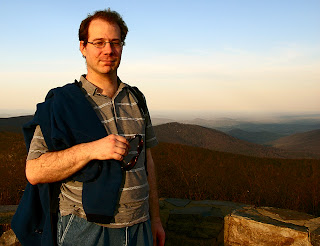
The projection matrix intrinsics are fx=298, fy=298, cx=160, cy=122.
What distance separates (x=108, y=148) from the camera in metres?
1.34

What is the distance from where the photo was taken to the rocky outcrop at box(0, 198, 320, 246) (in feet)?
8.73

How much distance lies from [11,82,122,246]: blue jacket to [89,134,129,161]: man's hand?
0.30 feet

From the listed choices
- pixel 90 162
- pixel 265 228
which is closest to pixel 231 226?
pixel 265 228

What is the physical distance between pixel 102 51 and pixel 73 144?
547 millimetres

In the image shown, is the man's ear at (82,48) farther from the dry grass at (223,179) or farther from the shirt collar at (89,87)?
the dry grass at (223,179)

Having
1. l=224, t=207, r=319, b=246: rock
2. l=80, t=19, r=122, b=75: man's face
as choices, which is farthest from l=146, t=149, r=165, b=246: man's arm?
l=224, t=207, r=319, b=246: rock

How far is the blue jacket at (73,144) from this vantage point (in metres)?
1.42

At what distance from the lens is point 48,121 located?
144cm

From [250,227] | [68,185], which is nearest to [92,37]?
[68,185]

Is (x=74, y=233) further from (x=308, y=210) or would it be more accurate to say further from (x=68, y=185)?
(x=308, y=210)

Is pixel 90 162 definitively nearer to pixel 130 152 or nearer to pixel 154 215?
pixel 130 152

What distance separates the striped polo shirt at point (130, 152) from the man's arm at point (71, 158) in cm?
6

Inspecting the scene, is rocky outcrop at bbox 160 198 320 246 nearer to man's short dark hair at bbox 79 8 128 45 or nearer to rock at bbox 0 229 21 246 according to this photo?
rock at bbox 0 229 21 246

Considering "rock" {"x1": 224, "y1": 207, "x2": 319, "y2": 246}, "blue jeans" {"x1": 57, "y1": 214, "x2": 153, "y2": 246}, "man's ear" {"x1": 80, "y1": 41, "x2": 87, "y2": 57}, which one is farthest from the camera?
"rock" {"x1": 224, "y1": 207, "x2": 319, "y2": 246}
